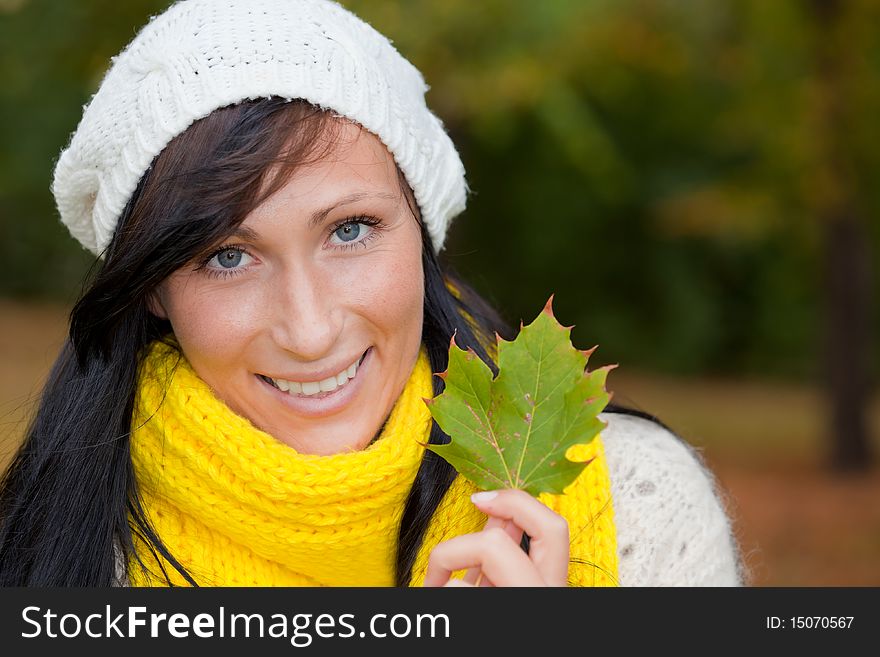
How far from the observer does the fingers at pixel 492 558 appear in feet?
5.07

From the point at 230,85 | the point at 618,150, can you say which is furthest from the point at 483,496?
the point at 618,150

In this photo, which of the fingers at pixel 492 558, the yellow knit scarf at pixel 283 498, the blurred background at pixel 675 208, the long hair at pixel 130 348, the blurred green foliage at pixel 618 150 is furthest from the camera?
the blurred green foliage at pixel 618 150

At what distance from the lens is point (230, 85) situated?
6.18 feet

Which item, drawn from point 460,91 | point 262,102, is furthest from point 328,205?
point 460,91

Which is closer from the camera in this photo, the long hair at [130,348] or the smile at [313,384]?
the long hair at [130,348]

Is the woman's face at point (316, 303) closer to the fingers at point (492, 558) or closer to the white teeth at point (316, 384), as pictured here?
the white teeth at point (316, 384)

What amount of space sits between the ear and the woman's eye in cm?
22

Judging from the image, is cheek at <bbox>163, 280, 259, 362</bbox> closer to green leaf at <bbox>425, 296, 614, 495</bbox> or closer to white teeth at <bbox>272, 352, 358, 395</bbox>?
white teeth at <bbox>272, 352, 358, 395</bbox>

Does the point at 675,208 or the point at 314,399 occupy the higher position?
the point at 675,208

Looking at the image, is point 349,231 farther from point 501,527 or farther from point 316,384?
point 501,527

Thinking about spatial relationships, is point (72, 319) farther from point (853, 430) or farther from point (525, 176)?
point (525, 176)

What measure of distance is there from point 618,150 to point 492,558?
16.0 meters

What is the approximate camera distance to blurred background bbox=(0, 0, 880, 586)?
767 cm

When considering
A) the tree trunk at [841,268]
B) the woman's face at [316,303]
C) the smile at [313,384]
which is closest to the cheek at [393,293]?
the woman's face at [316,303]
